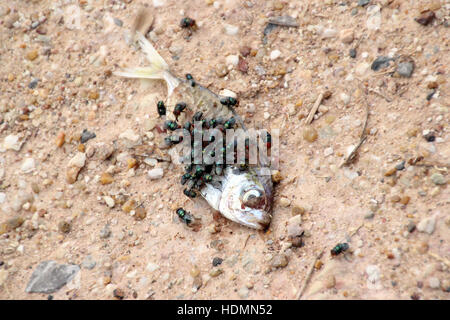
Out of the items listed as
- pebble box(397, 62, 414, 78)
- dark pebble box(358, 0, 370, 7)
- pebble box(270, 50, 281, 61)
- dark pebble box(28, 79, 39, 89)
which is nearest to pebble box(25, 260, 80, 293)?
dark pebble box(28, 79, 39, 89)

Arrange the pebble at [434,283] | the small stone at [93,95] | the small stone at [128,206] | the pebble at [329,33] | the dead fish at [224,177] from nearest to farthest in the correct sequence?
1. the pebble at [434,283]
2. the dead fish at [224,177]
3. the small stone at [128,206]
4. the pebble at [329,33]
5. the small stone at [93,95]

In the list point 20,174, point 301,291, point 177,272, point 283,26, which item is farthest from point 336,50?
point 20,174

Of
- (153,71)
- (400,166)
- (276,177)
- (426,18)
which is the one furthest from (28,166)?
(426,18)

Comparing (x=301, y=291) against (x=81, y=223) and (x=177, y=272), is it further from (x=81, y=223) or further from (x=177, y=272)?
(x=81, y=223)

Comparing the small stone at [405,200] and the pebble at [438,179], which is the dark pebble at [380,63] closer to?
the pebble at [438,179]

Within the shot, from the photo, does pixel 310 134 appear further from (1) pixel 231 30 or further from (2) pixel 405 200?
(1) pixel 231 30

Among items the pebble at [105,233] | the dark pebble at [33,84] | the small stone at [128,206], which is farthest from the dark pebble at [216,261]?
the dark pebble at [33,84]
